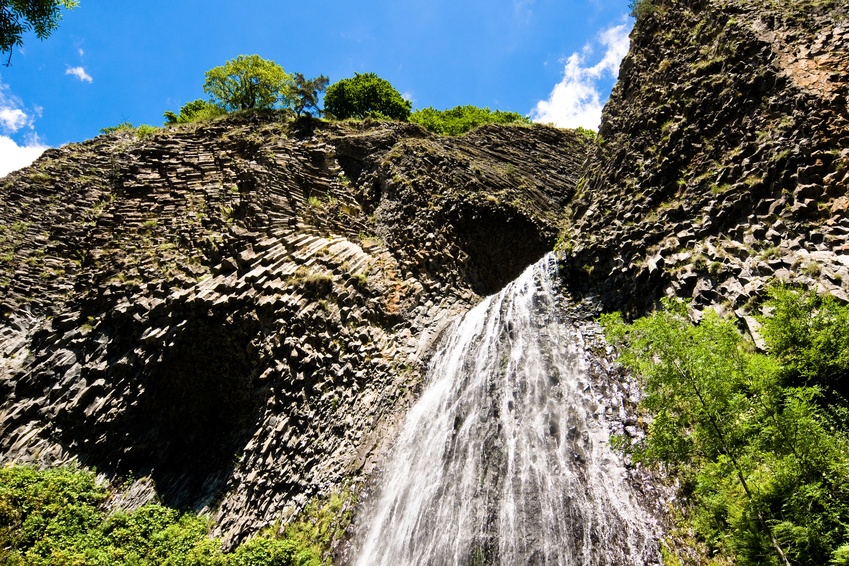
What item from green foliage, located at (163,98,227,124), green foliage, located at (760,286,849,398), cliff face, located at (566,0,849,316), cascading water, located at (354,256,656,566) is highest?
green foliage, located at (163,98,227,124)

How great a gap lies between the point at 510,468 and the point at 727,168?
7.90 meters

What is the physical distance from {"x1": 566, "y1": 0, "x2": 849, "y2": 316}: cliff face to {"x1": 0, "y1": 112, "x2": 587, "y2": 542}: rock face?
564 cm

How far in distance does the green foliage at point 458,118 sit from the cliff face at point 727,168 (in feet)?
51.2

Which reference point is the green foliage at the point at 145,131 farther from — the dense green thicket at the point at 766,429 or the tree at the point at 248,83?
the dense green thicket at the point at 766,429

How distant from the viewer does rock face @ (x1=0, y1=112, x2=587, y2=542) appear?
1248 centimetres

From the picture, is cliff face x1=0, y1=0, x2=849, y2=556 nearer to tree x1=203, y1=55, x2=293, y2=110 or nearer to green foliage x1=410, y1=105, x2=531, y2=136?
tree x1=203, y1=55, x2=293, y2=110

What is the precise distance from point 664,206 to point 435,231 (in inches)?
334

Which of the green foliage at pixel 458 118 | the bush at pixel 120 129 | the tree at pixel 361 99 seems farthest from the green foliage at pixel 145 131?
the green foliage at pixel 458 118

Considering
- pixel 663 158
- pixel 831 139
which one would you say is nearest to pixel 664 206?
pixel 663 158

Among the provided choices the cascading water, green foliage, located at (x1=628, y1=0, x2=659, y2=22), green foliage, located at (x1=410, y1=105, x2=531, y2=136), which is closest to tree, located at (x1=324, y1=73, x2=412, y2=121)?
green foliage, located at (x1=410, y1=105, x2=531, y2=136)

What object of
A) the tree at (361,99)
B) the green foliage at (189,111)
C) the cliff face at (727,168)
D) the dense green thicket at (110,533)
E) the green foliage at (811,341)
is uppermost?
the tree at (361,99)

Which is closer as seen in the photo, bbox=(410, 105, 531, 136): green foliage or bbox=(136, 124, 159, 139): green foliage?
bbox=(136, 124, 159, 139): green foliage

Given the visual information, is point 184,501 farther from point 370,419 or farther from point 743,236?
point 743,236

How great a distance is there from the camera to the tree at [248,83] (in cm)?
2480
